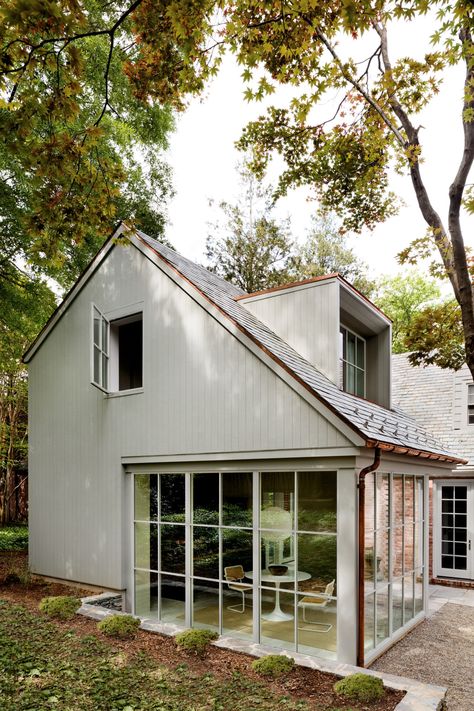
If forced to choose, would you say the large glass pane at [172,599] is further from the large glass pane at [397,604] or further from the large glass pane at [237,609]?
the large glass pane at [397,604]

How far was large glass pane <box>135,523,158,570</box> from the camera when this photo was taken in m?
9.16

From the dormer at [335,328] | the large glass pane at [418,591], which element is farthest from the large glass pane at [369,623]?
the dormer at [335,328]

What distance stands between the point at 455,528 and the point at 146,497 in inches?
327

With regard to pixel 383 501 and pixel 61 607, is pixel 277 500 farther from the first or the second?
pixel 61 607

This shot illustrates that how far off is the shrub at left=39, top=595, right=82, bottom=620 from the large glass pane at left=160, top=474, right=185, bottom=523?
1.82 metres

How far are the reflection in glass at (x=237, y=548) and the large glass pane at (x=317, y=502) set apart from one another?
3.30 feet

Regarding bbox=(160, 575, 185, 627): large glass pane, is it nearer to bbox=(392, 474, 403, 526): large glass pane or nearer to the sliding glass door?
the sliding glass door

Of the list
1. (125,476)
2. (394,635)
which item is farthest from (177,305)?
(394,635)

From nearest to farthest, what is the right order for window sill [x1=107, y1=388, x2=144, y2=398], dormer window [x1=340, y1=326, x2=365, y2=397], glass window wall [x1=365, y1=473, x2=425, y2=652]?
glass window wall [x1=365, y1=473, x2=425, y2=652] < window sill [x1=107, y1=388, x2=144, y2=398] < dormer window [x1=340, y1=326, x2=365, y2=397]

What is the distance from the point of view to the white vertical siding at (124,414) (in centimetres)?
791

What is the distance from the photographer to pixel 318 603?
23.5 ft

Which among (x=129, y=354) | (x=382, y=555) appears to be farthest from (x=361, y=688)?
(x=129, y=354)

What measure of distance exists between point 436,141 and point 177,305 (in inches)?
199

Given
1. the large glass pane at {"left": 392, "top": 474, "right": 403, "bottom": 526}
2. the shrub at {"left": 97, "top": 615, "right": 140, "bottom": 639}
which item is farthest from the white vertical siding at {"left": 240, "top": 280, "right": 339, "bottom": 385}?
the shrub at {"left": 97, "top": 615, "right": 140, "bottom": 639}
